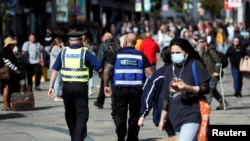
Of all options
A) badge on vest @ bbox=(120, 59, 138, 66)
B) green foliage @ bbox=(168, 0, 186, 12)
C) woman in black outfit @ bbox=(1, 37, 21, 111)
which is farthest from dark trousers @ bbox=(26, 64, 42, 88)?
green foliage @ bbox=(168, 0, 186, 12)

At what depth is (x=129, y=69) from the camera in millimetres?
13906

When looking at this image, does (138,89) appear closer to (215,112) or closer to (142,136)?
(142,136)

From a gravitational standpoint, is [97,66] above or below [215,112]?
above

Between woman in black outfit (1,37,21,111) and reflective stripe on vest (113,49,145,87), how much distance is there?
6.87 metres

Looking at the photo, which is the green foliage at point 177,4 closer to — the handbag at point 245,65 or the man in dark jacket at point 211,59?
the handbag at point 245,65

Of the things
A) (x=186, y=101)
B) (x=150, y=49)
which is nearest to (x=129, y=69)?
(x=186, y=101)

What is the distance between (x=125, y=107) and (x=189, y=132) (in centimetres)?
450

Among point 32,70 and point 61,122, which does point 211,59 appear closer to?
point 61,122

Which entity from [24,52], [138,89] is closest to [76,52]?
[138,89]

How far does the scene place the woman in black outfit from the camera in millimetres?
20469

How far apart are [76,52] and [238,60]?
36.5ft

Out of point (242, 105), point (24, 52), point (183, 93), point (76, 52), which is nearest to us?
point (183, 93)

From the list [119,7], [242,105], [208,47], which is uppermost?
[208,47]

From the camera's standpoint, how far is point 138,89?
13906 mm
